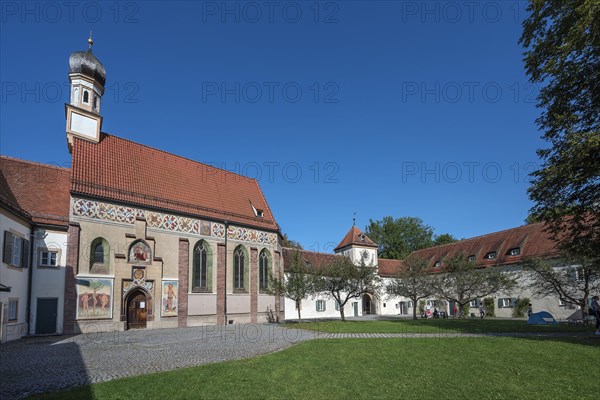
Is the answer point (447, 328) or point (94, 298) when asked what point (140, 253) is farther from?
point (447, 328)

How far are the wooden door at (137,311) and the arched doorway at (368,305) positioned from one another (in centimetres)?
3231

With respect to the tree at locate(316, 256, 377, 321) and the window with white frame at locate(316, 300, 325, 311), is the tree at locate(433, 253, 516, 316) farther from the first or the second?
the window with white frame at locate(316, 300, 325, 311)

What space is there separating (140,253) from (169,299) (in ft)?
12.2

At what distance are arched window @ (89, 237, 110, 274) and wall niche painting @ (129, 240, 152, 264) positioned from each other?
60.1 inches

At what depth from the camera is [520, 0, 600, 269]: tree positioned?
14.6 m

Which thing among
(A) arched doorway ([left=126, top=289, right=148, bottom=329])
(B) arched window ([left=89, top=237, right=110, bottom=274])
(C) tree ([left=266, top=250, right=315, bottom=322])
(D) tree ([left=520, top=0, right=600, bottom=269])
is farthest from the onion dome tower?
(D) tree ([left=520, top=0, right=600, bottom=269])

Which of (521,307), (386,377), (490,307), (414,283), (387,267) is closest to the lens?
(386,377)

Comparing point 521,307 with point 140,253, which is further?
point 521,307

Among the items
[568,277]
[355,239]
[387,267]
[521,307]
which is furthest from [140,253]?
[387,267]

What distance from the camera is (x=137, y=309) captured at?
26.7m

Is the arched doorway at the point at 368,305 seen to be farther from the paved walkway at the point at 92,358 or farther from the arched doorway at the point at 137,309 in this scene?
the paved walkway at the point at 92,358

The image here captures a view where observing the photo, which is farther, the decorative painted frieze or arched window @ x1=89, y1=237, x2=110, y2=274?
the decorative painted frieze

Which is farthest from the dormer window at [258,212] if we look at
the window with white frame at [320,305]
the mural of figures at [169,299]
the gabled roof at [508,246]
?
the gabled roof at [508,246]

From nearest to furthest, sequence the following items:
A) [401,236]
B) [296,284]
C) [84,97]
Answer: [84,97] → [296,284] → [401,236]
